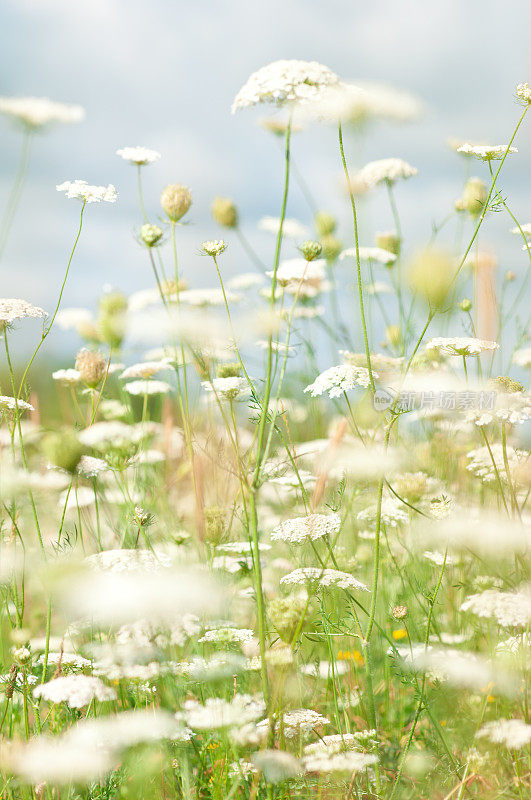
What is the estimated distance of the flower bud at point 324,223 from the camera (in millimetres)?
4445

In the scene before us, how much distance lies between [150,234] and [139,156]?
640 mm

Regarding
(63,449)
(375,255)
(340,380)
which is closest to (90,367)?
(63,449)

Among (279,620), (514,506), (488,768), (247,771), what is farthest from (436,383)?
(247,771)

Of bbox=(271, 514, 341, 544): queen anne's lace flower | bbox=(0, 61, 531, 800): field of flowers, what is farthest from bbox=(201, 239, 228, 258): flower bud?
bbox=(271, 514, 341, 544): queen anne's lace flower

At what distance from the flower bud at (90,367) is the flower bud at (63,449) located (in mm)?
863

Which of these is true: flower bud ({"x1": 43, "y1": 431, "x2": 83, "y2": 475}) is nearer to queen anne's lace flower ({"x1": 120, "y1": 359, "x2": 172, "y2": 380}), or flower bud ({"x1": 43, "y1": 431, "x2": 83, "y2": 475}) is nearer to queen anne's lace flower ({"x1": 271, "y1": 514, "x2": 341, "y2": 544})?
queen anne's lace flower ({"x1": 271, "y1": 514, "x2": 341, "y2": 544})

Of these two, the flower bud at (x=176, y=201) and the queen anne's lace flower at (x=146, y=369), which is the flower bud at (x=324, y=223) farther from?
the flower bud at (x=176, y=201)

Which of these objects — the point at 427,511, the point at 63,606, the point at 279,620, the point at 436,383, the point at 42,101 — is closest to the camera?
the point at 63,606

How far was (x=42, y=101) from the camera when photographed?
3357mm

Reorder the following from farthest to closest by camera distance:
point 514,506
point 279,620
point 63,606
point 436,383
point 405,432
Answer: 1. point 405,432
2. point 436,383
3. point 514,506
4. point 279,620
5. point 63,606

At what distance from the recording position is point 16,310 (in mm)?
2271

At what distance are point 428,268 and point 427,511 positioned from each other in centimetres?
113

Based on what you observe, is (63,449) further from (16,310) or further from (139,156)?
(139,156)

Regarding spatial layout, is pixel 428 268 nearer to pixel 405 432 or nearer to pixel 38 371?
pixel 405 432
